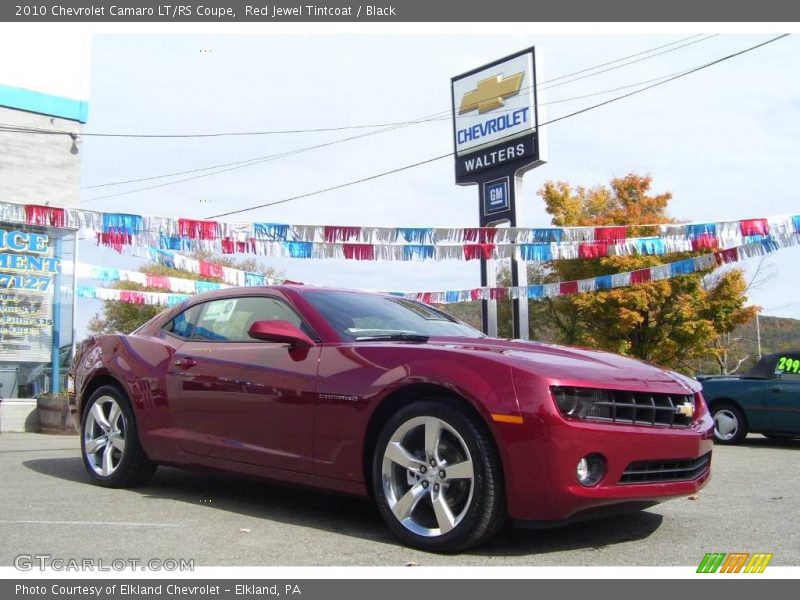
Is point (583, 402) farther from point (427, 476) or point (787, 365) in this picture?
point (787, 365)

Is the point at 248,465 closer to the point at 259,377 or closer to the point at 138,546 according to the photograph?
the point at 259,377

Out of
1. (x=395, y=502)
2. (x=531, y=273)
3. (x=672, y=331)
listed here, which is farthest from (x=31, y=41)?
(x=531, y=273)

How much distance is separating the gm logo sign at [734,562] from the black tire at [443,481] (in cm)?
97

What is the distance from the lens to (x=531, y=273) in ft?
156

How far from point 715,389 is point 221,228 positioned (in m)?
7.75

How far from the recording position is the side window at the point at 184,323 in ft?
18.7

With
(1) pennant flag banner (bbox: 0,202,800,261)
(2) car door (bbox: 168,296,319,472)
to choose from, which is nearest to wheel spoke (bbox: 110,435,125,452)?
(2) car door (bbox: 168,296,319,472)

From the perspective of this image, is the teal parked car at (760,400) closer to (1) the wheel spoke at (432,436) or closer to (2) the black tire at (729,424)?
(2) the black tire at (729,424)

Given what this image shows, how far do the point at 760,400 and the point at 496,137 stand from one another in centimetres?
1254

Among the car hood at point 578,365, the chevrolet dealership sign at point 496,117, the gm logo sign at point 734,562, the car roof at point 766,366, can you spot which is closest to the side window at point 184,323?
the car hood at point 578,365

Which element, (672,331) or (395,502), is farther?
(672,331)

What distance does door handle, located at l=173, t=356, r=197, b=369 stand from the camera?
5307 mm

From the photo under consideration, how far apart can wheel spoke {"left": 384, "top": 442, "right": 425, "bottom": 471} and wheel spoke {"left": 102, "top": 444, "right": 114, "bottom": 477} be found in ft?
8.73

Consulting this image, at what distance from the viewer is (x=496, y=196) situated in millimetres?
22000
